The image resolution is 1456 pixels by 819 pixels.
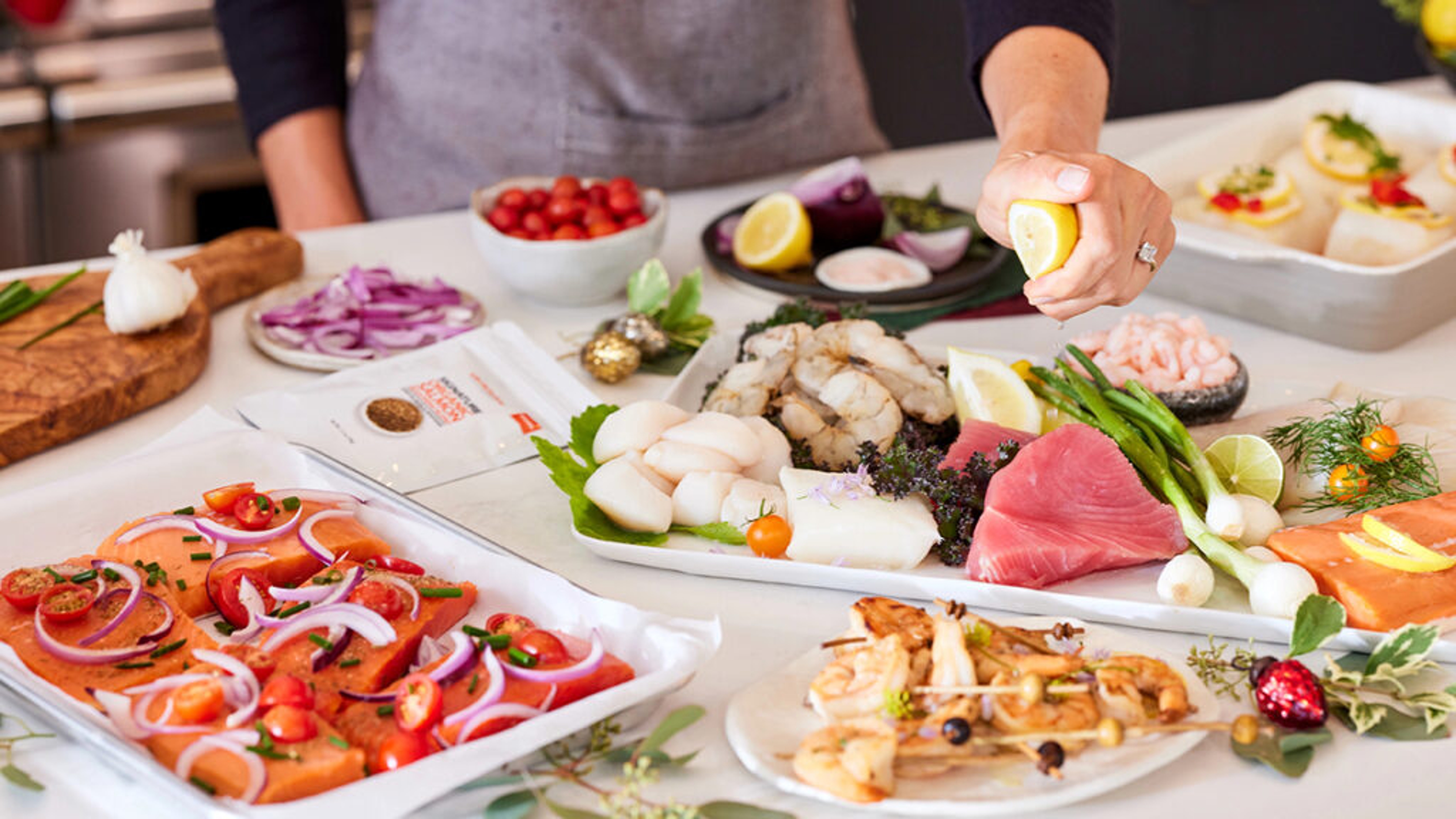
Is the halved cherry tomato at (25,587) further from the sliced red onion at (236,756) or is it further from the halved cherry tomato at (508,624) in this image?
the halved cherry tomato at (508,624)

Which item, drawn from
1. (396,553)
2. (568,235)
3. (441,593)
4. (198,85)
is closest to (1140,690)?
(441,593)

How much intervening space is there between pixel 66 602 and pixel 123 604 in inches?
1.8

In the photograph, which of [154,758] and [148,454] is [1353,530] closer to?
[154,758]

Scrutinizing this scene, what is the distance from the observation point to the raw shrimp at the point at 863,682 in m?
1.10

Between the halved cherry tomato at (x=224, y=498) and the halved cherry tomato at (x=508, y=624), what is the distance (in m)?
0.34

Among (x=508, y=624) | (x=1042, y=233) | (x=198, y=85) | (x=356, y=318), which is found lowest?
(x=198, y=85)

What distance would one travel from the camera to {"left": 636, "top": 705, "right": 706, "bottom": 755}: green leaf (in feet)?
3.67

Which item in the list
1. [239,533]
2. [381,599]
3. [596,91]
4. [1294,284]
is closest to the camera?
[381,599]

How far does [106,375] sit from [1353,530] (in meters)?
1.41

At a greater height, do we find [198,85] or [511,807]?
[511,807]

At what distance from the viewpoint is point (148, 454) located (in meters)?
1.47

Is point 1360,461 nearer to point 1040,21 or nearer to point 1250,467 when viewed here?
point 1250,467

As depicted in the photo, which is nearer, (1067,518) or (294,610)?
(294,610)

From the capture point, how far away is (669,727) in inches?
44.4
